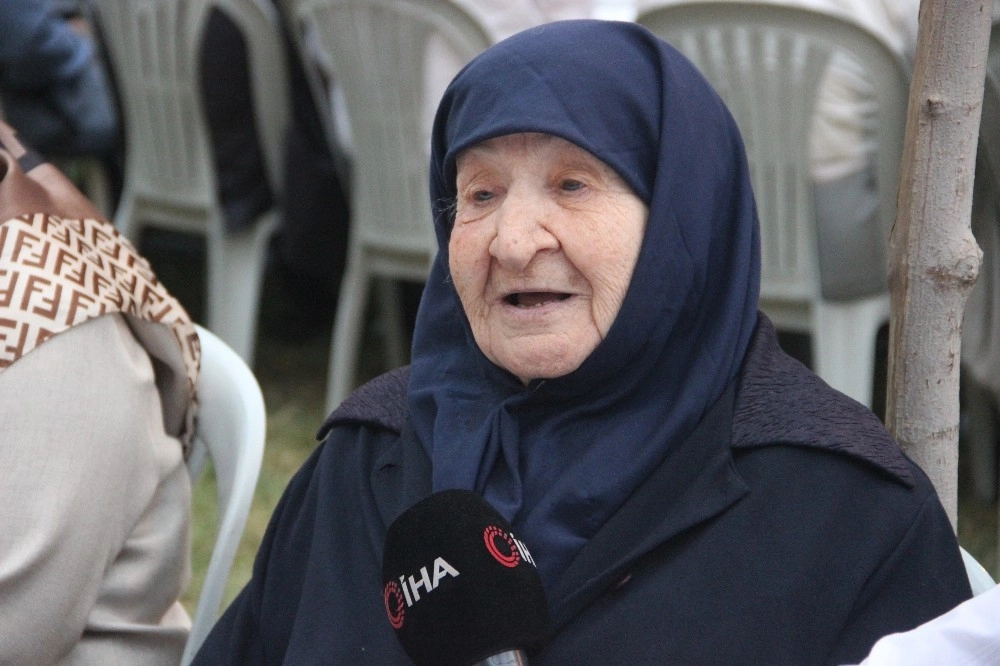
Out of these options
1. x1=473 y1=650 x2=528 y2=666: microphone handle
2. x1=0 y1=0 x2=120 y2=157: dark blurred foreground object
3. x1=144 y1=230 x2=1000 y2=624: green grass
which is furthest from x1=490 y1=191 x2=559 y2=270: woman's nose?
x1=0 y1=0 x2=120 y2=157: dark blurred foreground object

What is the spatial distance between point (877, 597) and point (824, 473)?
0.17 meters

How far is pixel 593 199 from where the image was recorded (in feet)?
6.20

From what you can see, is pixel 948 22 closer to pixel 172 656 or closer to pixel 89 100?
pixel 172 656

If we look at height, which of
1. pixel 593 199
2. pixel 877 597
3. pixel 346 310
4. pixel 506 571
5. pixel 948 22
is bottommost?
pixel 346 310

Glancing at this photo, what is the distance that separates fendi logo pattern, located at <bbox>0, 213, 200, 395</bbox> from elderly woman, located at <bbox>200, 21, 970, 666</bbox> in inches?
20.1

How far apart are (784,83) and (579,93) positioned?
5.95ft

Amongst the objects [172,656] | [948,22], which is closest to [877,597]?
[948,22]

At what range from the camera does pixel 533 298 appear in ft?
6.41

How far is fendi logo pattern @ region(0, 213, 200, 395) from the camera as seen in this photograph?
2104 millimetres

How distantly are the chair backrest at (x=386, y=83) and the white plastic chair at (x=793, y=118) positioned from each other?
2.23 feet

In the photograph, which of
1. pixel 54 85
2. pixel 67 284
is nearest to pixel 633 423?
pixel 67 284

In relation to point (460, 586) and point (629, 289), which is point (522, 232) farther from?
point (460, 586)

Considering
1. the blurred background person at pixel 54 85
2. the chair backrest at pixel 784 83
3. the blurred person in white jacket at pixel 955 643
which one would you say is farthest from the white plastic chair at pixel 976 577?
the blurred background person at pixel 54 85

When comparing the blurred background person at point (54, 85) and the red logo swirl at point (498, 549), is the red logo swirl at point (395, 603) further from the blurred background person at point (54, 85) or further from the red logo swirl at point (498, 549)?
the blurred background person at point (54, 85)
